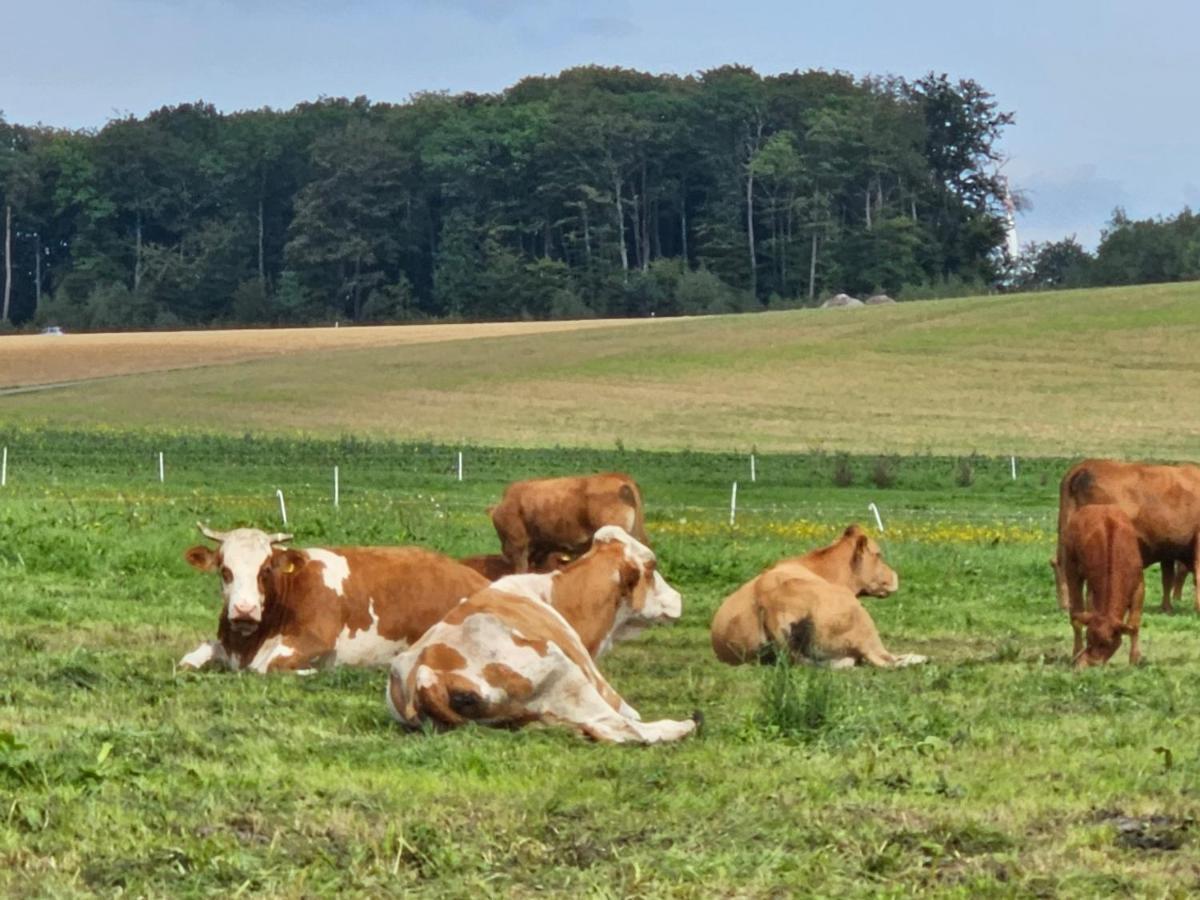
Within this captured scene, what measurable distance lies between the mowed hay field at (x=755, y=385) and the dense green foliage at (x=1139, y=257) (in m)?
25.8

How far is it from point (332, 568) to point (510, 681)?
373 centimetres

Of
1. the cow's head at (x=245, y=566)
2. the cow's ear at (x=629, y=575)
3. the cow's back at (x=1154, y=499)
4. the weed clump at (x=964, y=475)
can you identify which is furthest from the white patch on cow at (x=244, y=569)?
the weed clump at (x=964, y=475)

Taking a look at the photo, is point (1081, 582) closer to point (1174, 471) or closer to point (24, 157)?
point (1174, 471)

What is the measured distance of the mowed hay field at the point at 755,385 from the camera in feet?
168

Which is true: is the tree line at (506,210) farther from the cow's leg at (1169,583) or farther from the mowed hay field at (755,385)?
the cow's leg at (1169,583)

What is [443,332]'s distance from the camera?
8925 cm

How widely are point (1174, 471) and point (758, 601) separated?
636 centimetres

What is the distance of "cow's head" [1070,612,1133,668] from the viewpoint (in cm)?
1287

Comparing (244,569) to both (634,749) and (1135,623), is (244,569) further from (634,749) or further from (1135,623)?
(1135,623)

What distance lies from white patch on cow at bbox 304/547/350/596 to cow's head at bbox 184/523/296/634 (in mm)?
253

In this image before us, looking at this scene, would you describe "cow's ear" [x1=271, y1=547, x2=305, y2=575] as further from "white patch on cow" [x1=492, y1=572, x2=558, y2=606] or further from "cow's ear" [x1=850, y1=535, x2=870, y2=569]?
"cow's ear" [x1=850, y1=535, x2=870, y2=569]

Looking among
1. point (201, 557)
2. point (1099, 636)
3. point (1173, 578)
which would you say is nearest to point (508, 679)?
point (201, 557)

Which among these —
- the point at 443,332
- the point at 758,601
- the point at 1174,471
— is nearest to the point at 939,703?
the point at 758,601

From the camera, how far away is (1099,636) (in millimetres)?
12914
